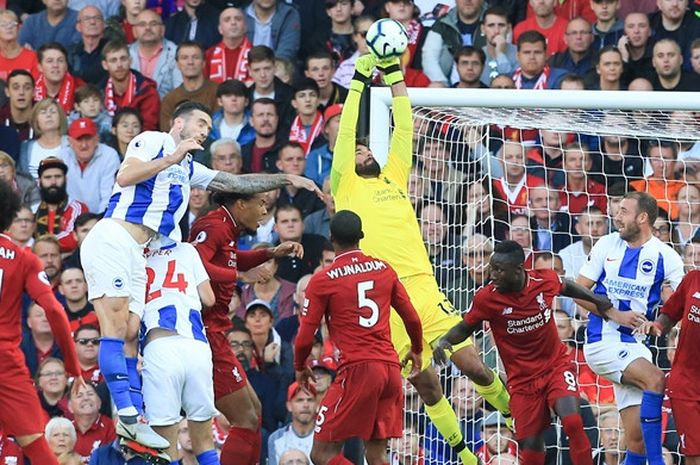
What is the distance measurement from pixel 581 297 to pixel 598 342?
80cm

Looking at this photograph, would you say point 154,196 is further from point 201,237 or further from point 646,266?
point 646,266

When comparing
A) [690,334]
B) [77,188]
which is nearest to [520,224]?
[690,334]

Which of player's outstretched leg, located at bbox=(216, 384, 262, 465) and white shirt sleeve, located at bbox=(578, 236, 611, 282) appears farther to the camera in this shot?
white shirt sleeve, located at bbox=(578, 236, 611, 282)

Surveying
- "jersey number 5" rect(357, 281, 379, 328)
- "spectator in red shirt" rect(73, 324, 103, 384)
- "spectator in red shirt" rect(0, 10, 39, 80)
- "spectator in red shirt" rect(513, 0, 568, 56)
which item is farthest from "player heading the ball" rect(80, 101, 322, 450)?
"spectator in red shirt" rect(0, 10, 39, 80)

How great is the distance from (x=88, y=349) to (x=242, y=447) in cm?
323

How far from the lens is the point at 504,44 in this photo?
17.1m

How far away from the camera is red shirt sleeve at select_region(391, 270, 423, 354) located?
11836 mm

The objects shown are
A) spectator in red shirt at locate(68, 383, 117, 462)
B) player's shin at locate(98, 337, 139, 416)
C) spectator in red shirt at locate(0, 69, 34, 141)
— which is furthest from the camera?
spectator in red shirt at locate(0, 69, 34, 141)

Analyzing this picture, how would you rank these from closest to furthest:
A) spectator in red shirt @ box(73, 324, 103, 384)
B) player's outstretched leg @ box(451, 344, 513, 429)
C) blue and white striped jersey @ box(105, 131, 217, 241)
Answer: blue and white striped jersey @ box(105, 131, 217, 241) → player's outstretched leg @ box(451, 344, 513, 429) → spectator in red shirt @ box(73, 324, 103, 384)

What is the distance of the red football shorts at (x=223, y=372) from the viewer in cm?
1261

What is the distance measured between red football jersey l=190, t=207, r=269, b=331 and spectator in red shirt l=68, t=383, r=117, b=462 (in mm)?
2390

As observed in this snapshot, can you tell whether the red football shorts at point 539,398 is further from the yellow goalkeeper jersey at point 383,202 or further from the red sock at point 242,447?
the red sock at point 242,447

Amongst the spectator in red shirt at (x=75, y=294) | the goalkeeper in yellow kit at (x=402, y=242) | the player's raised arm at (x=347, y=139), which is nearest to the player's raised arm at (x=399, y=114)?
the goalkeeper in yellow kit at (x=402, y=242)

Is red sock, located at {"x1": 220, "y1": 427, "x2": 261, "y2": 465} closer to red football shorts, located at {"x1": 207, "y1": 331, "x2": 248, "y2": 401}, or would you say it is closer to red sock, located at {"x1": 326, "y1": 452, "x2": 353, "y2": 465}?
red football shorts, located at {"x1": 207, "y1": 331, "x2": 248, "y2": 401}
